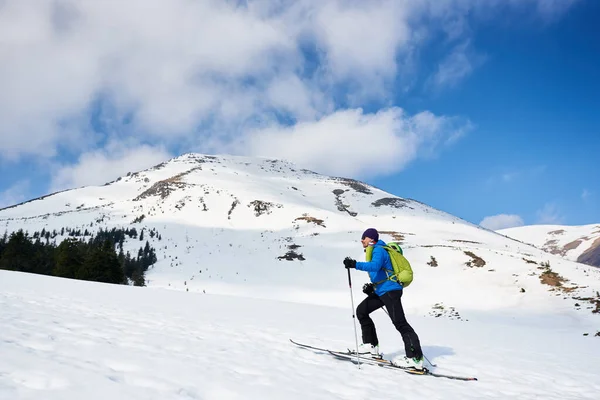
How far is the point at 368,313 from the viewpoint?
679cm

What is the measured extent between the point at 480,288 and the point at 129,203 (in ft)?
482

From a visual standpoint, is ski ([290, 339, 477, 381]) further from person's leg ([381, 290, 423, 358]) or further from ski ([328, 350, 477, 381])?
person's leg ([381, 290, 423, 358])

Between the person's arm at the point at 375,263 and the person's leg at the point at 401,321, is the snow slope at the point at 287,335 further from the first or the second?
the person's arm at the point at 375,263

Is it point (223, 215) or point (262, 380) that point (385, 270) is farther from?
point (223, 215)

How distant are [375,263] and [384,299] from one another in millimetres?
729

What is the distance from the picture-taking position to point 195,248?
58.7 meters

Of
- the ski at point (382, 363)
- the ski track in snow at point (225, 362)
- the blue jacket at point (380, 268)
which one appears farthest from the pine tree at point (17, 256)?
the blue jacket at point (380, 268)

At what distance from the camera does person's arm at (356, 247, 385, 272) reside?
6120mm

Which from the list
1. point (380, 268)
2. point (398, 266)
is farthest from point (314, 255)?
point (380, 268)

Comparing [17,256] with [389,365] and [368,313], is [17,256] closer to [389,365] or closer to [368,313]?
[368,313]

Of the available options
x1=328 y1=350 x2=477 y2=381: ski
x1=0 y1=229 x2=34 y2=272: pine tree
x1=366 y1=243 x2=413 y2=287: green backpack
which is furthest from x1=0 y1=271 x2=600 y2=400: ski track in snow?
x1=0 y1=229 x2=34 y2=272: pine tree

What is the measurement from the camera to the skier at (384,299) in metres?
6.05

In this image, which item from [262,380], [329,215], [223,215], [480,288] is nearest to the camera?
[262,380]

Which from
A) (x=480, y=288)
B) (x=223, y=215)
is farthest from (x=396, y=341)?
(x=223, y=215)
